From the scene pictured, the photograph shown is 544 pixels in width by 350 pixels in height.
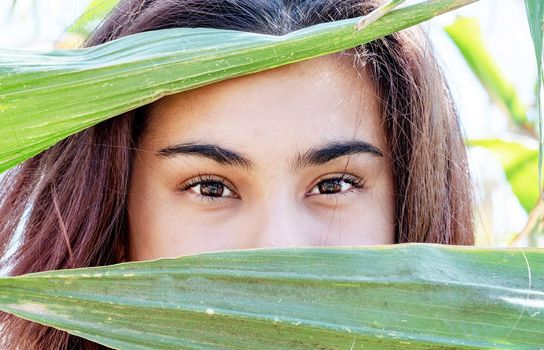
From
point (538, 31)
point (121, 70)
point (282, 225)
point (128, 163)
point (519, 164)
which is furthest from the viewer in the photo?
point (519, 164)

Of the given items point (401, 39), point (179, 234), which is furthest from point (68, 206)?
point (401, 39)

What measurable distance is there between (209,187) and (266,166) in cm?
10

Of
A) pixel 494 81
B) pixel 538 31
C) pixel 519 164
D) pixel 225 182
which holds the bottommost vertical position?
pixel 538 31

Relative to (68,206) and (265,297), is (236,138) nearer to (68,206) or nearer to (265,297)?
(68,206)

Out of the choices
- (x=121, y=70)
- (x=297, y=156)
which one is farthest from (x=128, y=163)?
(x=121, y=70)

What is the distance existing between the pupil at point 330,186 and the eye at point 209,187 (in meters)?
0.10

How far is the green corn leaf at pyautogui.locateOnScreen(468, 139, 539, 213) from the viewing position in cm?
142

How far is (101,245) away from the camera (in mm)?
1057

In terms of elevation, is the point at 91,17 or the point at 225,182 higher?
the point at 91,17

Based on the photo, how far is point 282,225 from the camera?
884 mm

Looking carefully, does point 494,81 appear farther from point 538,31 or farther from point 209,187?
point 538,31

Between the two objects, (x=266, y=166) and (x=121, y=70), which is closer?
(x=121, y=70)

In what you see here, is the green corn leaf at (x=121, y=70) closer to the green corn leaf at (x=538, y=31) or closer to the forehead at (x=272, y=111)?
the green corn leaf at (x=538, y=31)

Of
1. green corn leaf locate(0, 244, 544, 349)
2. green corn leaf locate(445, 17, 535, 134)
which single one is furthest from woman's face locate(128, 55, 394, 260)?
green corn leaf locate(445, 17, 535, 134)
